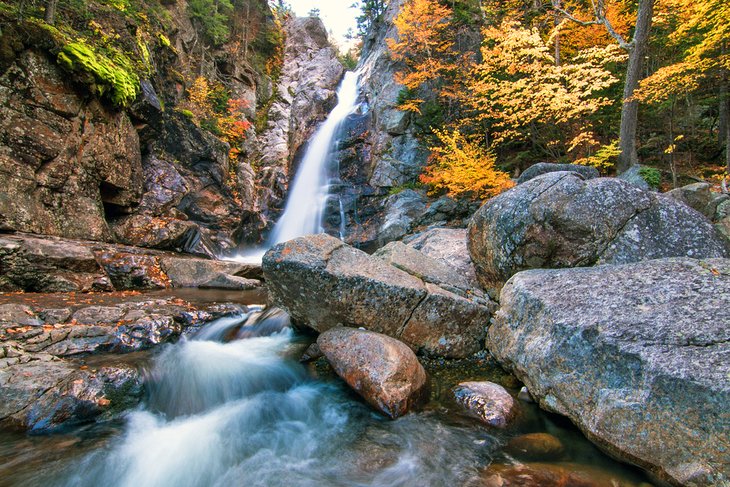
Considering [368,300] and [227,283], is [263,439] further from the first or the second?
[227,283]

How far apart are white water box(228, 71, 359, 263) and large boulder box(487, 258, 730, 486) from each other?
11584 mm

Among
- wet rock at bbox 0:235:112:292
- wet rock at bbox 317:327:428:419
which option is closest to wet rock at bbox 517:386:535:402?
wet rock at bbox 317:327:428:419

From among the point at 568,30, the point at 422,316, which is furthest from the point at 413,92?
the point at 422,316

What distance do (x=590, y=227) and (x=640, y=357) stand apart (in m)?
2.60

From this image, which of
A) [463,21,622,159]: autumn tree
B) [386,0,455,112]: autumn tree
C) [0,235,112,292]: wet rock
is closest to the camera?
[0,235,112,292]: wet rock

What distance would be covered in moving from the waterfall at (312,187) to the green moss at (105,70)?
24.2 feet

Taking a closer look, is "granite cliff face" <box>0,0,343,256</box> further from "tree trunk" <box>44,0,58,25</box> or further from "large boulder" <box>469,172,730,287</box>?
"large boulder" <box>469,172,730,287</box>

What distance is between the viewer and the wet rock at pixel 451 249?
7.18 metres

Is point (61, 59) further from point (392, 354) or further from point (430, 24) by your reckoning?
point (430, 24)

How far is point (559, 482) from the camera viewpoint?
286 centimetres

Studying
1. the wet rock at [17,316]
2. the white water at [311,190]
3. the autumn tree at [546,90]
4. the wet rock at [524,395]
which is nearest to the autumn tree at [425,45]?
the autumn tree at [546,90]

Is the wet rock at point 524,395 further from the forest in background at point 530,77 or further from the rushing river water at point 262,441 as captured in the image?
the forest in background at point 530,77

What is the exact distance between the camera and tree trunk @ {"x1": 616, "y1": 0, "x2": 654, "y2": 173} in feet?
30.5

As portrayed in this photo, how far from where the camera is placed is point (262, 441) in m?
3.99
